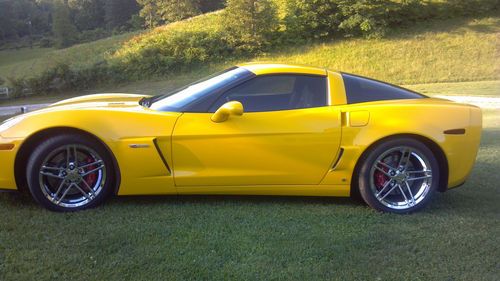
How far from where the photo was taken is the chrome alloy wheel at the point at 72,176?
3.87 m

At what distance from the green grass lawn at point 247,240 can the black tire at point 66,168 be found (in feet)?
0.32

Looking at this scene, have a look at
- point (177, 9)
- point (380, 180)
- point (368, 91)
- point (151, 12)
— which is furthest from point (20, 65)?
point (380, 180)

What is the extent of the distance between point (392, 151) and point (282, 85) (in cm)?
112

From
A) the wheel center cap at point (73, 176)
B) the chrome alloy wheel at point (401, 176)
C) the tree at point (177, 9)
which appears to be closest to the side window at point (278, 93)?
the chrome alloy wheel at point (401, 176)

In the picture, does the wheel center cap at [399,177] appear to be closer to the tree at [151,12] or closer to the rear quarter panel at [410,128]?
the rear quarter panel at [410,128]

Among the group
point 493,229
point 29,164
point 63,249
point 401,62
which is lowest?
point 401,62

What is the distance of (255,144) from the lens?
4.02 m

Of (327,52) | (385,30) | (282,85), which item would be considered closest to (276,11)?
(327,52)

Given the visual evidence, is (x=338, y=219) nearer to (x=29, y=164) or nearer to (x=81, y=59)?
(x=29, y=164)

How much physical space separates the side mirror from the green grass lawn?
2.52 feet

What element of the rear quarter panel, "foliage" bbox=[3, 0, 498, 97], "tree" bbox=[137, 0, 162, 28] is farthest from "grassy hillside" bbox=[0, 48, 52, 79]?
the rear quarter panel

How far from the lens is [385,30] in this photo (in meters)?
28.2

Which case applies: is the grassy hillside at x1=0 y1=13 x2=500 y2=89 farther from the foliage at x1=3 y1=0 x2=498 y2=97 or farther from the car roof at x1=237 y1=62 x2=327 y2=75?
the car roof at x1=237 y1=62 x2=327 y2=75

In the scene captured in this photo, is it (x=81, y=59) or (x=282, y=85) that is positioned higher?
(x=282, y=85)
